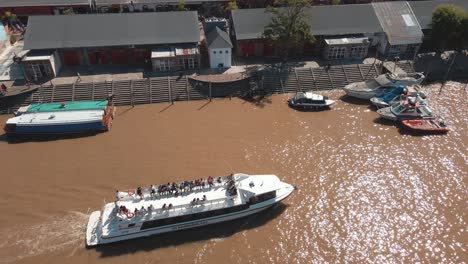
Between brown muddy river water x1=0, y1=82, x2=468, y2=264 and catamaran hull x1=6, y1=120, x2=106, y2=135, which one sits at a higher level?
catamaran hull x1=6, y1=120, x2=106, y2=135

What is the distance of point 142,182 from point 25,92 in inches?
942

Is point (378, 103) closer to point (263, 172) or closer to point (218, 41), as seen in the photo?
point (263, 172)

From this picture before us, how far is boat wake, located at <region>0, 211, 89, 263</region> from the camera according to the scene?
2962 centimetres

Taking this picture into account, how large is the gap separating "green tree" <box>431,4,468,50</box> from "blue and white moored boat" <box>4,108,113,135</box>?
49.4 m

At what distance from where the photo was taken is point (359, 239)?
102 ft

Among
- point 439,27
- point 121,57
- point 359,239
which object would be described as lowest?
point 359,239

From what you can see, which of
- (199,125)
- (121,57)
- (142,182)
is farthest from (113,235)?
(121,57)

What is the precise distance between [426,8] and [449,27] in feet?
26.5

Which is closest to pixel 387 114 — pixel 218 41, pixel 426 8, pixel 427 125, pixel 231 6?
pixel 427 125

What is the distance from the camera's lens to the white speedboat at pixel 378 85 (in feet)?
160

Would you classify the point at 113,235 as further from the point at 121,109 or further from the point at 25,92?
the point at 25,92

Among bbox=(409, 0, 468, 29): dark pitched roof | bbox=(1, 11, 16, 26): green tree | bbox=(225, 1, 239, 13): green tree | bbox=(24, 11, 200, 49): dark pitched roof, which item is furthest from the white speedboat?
bbox=(1, 11, 16, 26): green tree

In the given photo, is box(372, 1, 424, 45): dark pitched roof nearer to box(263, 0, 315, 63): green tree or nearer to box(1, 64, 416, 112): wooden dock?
box(1, 64, 416, 112): wooden dock

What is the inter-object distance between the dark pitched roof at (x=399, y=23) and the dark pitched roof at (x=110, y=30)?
29.9 m
